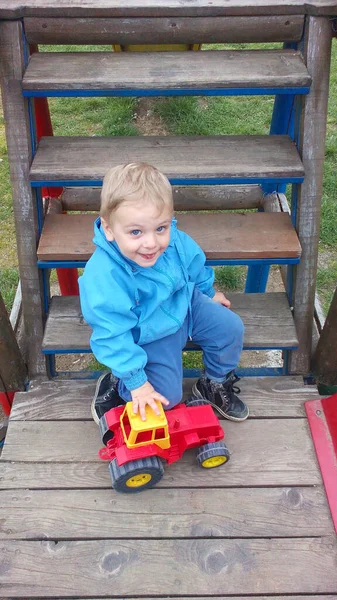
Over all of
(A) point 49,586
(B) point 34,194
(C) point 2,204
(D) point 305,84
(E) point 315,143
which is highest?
(D) point 305,84

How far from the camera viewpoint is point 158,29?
2.37 metres

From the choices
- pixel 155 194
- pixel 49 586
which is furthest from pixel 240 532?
pixel 155 194

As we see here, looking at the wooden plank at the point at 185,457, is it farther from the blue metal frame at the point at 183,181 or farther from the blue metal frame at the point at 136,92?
the blue metal frame at the point at 136,92

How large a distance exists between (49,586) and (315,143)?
6.46 ft

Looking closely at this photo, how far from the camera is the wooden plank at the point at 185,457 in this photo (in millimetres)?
2225

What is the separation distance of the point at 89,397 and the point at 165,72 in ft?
4.53

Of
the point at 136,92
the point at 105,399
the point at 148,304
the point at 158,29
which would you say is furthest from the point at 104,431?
the point at 158,29

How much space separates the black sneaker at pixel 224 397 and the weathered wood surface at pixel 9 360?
79 cm

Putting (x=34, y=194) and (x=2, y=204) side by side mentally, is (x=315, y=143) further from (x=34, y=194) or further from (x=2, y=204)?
(x=2, y=204)

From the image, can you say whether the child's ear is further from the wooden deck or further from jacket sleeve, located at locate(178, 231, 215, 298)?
the wooden deck

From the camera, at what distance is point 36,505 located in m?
→ 2.15

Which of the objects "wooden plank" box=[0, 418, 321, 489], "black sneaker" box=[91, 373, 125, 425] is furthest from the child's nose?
"wooden plank" box=[0, 418, 321, 489]

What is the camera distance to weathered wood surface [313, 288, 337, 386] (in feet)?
8.40

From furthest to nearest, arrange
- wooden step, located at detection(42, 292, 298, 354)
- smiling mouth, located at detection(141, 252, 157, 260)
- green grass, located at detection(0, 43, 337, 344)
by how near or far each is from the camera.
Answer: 1. green grass, located at detection(0, 43, 337, 344)
2. wooden step, located at detection(42, 292, 298, 354)
3. smiling mouth, located at detection(141, 252, 157, 260)
